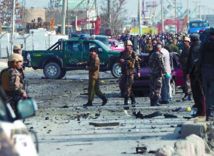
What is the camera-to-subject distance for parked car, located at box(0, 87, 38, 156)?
500 cm

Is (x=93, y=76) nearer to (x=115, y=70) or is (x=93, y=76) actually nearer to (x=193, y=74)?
(x=193, y=74)

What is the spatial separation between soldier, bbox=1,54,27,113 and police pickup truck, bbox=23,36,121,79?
1806 centimetres

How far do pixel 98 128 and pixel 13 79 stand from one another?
1.95m

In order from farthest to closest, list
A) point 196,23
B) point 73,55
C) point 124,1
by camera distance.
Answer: point 124,1 < point 196,23 < point 73,55

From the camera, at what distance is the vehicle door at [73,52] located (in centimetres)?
3065

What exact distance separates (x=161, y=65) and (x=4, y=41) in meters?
35.1

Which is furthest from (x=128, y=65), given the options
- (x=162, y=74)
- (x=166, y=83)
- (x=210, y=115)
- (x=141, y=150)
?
(x=141, y=150)

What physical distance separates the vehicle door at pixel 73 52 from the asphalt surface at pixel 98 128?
885 cm

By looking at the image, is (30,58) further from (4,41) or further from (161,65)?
(4,41)

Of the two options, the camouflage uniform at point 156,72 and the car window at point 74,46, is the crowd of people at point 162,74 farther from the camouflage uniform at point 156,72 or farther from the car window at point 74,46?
the car window at point 74,46

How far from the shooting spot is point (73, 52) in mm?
30797

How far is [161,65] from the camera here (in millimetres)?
17750

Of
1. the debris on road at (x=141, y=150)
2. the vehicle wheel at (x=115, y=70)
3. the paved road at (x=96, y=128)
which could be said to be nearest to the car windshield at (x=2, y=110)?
the paved road at (x=96, y=128)

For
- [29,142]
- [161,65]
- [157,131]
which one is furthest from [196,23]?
[29,142]
